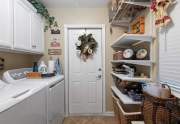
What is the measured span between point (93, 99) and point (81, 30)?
1.62m

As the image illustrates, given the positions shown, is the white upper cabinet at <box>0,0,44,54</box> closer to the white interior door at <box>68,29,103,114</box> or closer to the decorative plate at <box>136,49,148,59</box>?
the white interior door at <box>68,29,103,114</box>

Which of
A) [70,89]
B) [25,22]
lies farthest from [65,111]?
[25,22]

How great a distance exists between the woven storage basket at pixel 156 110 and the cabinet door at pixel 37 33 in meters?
2.45

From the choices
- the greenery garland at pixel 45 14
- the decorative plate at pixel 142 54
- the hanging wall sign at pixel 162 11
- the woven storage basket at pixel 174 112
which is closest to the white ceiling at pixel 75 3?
the greenery garland at pixel 45 14

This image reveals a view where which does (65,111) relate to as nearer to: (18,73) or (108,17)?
(18,73)

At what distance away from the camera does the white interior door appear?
438 cm

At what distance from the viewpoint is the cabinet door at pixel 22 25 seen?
2627 millimetres

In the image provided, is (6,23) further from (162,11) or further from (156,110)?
(156,110)

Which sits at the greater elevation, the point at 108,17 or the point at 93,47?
the point at 108,17

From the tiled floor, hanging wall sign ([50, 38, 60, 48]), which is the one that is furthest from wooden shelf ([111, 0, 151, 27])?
the tiled floor

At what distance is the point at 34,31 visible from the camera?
11.4 feet

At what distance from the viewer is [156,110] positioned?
1.30m

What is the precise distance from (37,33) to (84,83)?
155cm

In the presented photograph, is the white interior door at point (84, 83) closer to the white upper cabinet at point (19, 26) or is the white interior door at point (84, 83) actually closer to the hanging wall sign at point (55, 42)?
the hanging wall sign at point (55, 42)
